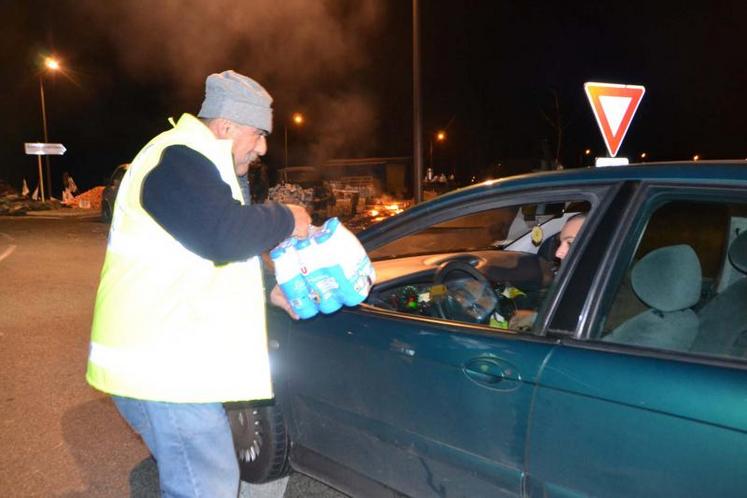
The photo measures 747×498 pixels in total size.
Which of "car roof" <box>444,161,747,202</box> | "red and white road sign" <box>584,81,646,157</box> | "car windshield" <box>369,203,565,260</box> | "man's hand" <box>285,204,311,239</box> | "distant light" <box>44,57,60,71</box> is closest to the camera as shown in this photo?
"car roof" <box>444,161,747,202</box>

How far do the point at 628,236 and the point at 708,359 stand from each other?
0.41 m

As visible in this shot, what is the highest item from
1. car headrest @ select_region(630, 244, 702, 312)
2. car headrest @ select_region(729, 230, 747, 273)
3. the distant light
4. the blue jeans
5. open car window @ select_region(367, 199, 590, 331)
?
the distant light

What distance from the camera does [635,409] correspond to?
5.06ft

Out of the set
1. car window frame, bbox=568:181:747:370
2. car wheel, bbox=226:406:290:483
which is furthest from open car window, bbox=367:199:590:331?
car wheel, bbox=226:406:290:483

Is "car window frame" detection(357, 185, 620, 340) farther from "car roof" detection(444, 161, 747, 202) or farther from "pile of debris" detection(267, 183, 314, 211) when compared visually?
"pile of debris" detection(267, 183, 314, 211)

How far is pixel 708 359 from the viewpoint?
156cm

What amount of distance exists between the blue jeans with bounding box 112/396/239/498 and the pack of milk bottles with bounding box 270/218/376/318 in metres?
0.41

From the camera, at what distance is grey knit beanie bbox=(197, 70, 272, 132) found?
1821 millimetres

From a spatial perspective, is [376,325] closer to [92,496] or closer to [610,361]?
[610,361]

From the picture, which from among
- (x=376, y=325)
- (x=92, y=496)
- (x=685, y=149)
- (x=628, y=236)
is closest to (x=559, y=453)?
(x=628, y=236)

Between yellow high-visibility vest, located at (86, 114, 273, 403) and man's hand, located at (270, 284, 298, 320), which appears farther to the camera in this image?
man's hand, located at (270, 284, 298, 320)

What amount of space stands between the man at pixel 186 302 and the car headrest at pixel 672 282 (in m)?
1.13

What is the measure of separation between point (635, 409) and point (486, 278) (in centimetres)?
144

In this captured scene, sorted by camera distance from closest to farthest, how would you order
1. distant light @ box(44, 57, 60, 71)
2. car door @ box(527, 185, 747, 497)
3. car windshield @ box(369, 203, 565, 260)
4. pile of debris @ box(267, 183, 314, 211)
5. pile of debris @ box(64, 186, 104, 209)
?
car door @ box(527, 185, 747, 497), car windshield @ box(369, 203, 565, 260), pile of debris @ box(267, 183, 314, 211), pile of debris @ box(64, 186, 104, 209), distant light @ box(44, 57, 60, 71)
